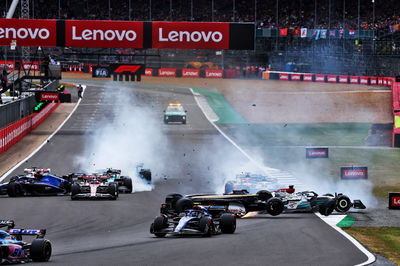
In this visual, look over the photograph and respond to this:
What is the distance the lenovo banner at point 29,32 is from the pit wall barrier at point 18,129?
573cm

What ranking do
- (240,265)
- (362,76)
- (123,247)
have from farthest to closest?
(362,76), (123,247), (240,265)

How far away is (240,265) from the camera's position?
1766 cm

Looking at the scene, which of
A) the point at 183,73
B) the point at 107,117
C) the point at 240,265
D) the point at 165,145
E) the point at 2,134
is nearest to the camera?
the point at 240,265

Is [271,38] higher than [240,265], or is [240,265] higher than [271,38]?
[271,38]

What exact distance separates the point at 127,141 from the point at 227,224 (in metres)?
33.8

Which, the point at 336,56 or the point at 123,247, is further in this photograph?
the point at 336,56

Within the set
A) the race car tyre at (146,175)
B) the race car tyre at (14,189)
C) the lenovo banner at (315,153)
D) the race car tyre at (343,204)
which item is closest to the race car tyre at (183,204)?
the race car tyre at (343,204)

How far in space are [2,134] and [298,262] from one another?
3502 cm

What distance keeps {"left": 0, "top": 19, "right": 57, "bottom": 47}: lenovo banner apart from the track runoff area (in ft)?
0.19

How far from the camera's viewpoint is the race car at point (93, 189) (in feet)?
102

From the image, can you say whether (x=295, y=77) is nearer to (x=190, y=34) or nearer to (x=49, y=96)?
(x=49, y=96)

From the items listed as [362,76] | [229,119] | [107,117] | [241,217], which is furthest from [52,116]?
[241,217]

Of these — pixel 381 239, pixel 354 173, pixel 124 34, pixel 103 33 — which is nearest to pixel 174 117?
pixel 124 34

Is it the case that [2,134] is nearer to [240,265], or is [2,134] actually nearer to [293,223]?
[293,223]
